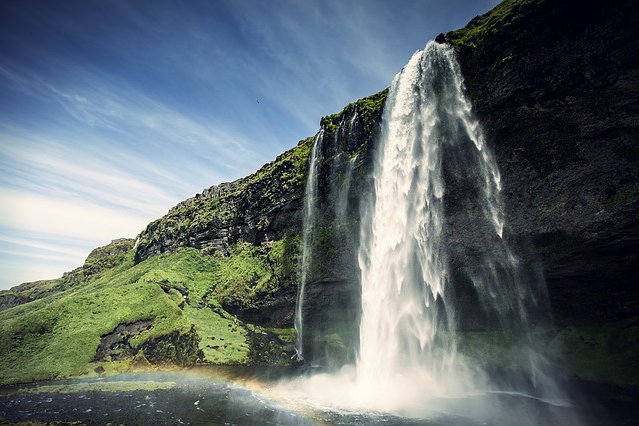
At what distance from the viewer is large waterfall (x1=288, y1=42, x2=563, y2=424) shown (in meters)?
30.8

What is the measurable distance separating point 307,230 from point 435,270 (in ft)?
77.2

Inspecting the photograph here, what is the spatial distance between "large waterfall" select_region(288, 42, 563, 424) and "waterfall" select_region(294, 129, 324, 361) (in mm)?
10765

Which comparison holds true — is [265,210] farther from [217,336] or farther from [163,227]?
[163,227]

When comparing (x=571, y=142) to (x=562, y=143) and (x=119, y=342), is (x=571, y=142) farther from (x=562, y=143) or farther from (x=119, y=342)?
(x=119, y=342)

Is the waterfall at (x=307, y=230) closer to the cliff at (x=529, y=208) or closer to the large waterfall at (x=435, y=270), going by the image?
the cliff at (x=529, y=208)

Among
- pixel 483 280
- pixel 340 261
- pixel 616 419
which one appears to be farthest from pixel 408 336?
pixel 616 419

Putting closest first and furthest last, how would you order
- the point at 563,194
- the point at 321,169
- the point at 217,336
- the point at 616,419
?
the point at 616,419, the point at 563,194, the point at 217,336, the point at 321,169

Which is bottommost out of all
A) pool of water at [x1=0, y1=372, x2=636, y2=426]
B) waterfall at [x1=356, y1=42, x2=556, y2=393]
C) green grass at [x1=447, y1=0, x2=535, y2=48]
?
pool of water at [x1=0, y1=372, x2=636, y2=426]

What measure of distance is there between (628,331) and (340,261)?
92.2ft

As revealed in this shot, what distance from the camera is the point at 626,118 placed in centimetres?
2494

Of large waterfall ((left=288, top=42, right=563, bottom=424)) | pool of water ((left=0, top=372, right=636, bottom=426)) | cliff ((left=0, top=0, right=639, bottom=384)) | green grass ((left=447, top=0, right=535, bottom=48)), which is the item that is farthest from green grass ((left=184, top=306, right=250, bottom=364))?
green grass ((left=447, top=0, right=535, bottom=48))

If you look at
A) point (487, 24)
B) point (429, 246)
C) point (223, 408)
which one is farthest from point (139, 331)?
point (487, 24)

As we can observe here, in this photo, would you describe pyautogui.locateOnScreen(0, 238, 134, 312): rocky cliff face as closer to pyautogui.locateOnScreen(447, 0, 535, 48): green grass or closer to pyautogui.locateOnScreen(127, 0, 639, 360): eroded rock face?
pyautogui.locateOnScreen(447, 0, 535, 48): green grass

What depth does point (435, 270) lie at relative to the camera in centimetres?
3453
